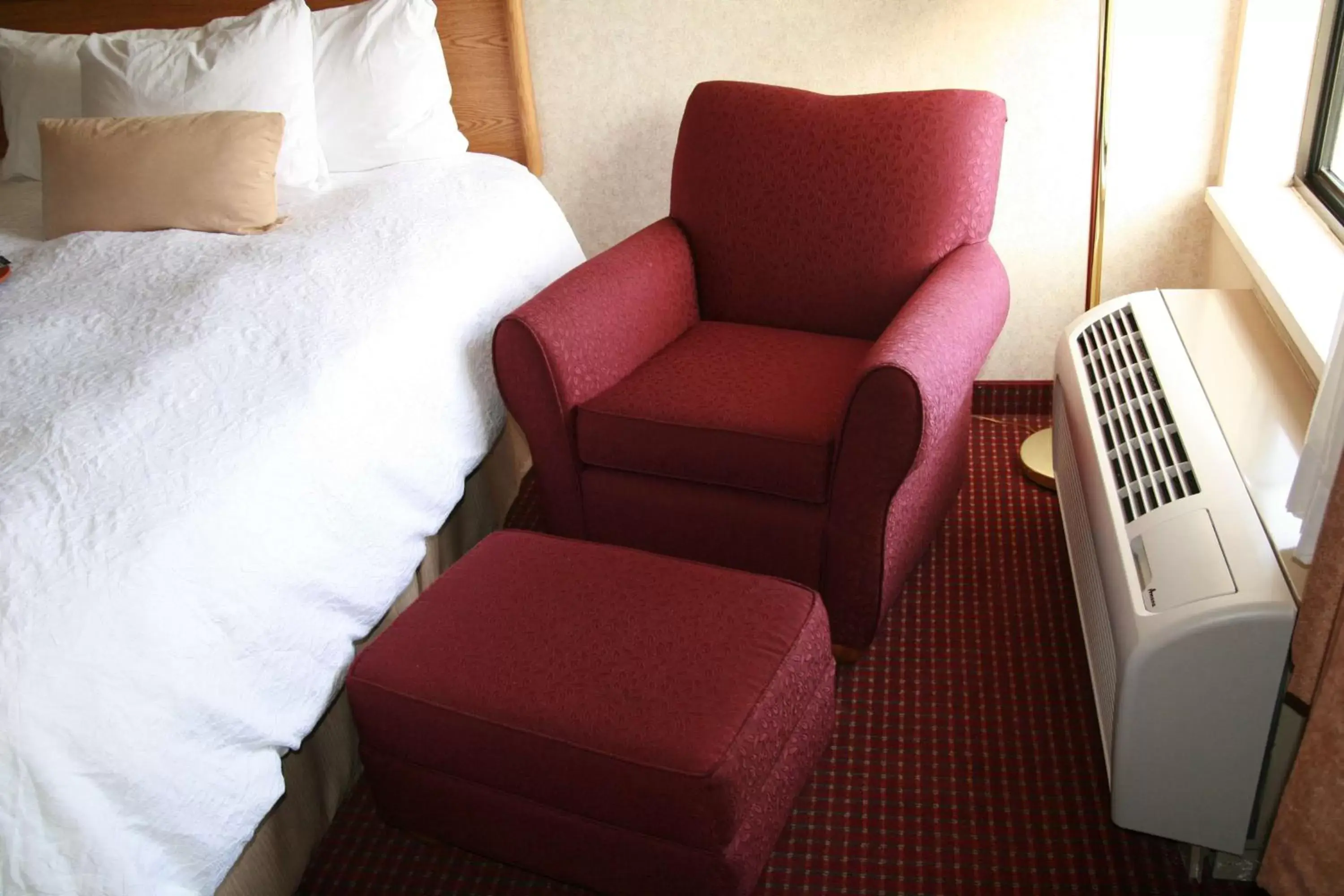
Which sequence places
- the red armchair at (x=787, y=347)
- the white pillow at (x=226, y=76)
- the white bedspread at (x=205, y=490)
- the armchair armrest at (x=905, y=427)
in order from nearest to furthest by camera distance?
the white bedspread at (x=205, y=490), the armchair armrest at (x=905, y=427), the red armchair at (x=787, y=347), the white pillow at (x=226, y=76)

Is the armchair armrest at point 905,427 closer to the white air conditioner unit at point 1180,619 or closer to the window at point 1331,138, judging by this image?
the white air conditioner unit at point 1180,619

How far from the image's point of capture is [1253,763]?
145cm

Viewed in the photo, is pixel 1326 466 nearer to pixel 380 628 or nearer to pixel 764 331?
pixel 764 331

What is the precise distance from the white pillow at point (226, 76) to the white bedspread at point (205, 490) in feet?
0.83

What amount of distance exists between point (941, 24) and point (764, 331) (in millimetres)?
859

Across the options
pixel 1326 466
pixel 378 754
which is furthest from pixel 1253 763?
pixel 378 754

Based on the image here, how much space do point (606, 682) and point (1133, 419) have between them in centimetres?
94

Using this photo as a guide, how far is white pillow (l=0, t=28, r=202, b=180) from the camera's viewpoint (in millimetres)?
2725

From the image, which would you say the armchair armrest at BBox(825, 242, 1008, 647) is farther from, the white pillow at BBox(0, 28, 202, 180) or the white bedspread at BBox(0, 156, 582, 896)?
the white pillow at BBox(0, 28, 202, 180)

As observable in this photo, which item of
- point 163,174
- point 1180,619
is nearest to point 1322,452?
point 1180,619

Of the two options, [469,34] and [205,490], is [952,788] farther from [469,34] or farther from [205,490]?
[469,34]

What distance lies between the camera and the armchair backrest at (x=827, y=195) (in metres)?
2.27

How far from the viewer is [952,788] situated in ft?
6.02

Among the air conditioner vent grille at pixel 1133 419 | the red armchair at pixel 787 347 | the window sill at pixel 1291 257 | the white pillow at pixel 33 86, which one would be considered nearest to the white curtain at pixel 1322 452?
the air conditioner vent grille at pixel 1133 419
